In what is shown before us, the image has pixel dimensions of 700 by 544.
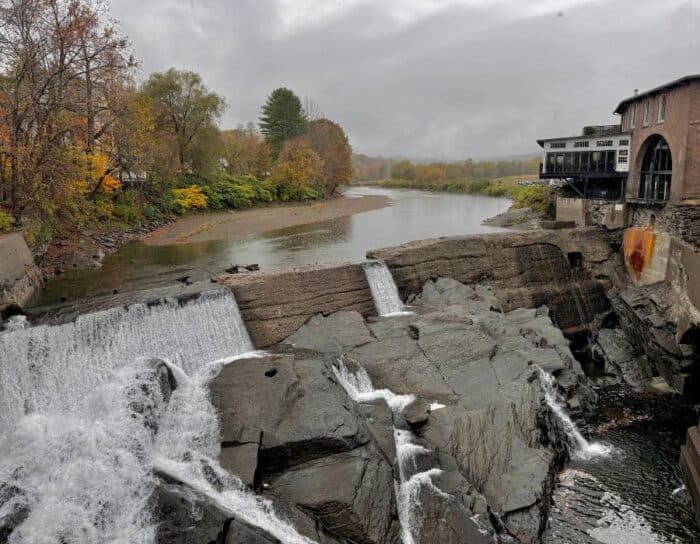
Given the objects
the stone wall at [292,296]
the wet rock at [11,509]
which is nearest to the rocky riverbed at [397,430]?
the stone wall at [292,296]

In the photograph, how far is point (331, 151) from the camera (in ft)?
215

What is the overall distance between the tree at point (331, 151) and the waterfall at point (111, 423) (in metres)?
50.3

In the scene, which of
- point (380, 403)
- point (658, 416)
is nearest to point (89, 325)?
point (380, 403)

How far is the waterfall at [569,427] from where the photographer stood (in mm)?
12320

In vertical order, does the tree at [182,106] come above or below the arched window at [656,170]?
above

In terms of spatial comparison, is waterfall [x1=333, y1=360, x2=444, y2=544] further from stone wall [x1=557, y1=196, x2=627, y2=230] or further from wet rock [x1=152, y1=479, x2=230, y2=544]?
stone wall [x1=557, y1=196, x2=627, y2=230]

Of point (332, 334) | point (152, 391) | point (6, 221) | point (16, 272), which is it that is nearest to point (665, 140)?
point (332, 334)

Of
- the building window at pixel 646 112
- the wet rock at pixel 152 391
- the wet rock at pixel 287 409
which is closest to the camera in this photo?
the wet rock at pixel 287 409

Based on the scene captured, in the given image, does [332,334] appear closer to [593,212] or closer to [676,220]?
[676,220]

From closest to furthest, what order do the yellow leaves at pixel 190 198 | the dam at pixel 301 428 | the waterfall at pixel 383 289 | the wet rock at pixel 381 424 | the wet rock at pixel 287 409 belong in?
the dam at pixel 301 428 → the wet rock at pixel 287 409 → the wet rock at pixel 381 424 → the waterfall at pixel 383 289 → the yellow leaves at pixel 190 198

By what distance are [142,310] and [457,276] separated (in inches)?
465

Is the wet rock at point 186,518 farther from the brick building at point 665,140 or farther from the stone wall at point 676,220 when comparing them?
the brick building at point 665,140

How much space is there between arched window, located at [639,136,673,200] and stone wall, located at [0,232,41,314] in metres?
27.2

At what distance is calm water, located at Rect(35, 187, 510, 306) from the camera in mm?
17922
